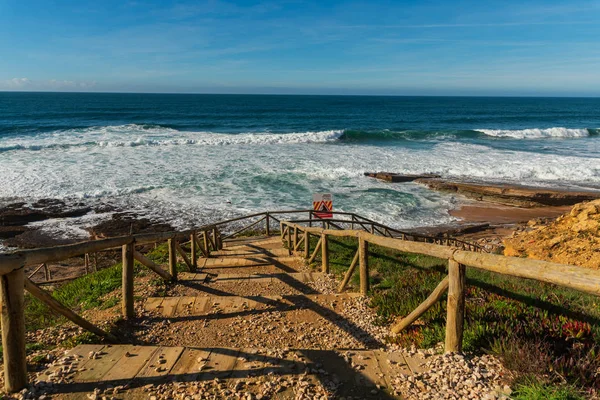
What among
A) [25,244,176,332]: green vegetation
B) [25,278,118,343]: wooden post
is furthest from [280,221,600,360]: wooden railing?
[25,244,176,332]: green vegetation

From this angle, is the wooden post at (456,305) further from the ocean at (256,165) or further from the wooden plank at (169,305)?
the ocean at (256,165)

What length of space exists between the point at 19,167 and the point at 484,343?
1198 inches

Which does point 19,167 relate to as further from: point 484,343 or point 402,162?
point 484,343

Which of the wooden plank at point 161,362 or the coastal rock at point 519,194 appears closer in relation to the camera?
the wooden plank at point 161,362

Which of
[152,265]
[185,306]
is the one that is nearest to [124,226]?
[152,265]

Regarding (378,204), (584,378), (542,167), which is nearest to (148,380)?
(584,378)

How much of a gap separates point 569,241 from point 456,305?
7791 millimetres

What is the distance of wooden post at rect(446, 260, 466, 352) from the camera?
397cm

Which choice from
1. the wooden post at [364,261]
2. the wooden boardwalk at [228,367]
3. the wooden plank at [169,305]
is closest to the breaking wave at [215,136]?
the wooden plank at [169,305]

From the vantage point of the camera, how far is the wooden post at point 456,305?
3.97m

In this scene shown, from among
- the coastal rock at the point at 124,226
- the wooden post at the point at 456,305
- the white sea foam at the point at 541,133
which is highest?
the white sea foam at the point at 541,133

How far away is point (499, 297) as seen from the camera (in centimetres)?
516

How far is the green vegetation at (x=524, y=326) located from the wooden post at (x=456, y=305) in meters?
0.18

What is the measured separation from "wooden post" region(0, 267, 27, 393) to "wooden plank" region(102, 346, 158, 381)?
0.67 metres
